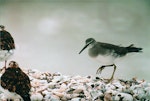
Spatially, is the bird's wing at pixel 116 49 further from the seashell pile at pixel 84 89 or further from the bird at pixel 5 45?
the bird at pixel 5 45

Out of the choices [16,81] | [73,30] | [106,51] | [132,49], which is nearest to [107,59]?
[106,51]

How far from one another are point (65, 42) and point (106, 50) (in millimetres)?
257

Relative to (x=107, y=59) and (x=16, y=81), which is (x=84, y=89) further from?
(x=16, y=81)

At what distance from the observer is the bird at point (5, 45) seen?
2.49m

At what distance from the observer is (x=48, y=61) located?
2520 millimetres

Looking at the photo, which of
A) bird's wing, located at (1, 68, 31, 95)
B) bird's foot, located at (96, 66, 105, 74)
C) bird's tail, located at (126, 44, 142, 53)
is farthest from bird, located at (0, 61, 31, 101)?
bird's tail, located at (126, 44, 142, 53)

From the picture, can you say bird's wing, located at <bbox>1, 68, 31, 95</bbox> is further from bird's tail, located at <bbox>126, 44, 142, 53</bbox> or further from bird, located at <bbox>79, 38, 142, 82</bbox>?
bird's tail, located at <bbox>126, 44, 142, 53</bbox>

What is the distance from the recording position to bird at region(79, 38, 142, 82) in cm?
244

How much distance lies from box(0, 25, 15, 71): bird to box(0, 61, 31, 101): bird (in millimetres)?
93

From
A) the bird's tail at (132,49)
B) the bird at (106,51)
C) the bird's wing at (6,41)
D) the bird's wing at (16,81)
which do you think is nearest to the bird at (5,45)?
the bird's wing at (6,41)

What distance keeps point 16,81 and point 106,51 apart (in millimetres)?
554

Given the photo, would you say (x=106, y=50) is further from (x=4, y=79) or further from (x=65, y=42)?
(x=4, y=79)

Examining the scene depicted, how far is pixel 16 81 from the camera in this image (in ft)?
7.74

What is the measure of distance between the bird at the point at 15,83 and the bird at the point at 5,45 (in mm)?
93
